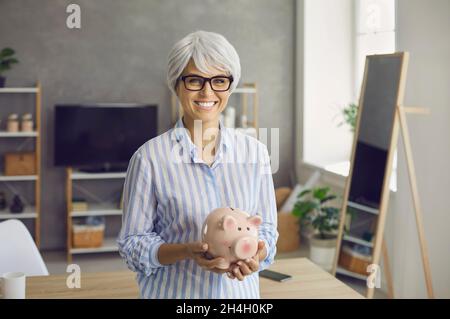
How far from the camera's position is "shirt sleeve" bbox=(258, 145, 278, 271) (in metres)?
1.35

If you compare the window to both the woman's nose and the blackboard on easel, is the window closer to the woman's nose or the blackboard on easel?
the blackboard on easel

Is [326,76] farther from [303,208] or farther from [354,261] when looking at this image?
[354,261]

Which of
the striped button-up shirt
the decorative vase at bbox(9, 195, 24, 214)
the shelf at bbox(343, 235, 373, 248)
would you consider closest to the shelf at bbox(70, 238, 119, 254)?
the decorative vase at bbox(9, 195, 24, 214)

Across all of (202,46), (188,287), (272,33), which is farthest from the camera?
(272,33)

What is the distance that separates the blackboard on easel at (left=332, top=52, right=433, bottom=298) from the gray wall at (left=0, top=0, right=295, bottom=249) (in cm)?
207

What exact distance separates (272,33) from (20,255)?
12.4 feet

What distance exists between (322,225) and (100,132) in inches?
74.3

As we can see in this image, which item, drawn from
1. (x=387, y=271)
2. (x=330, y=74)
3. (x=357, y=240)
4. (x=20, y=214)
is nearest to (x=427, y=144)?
(x=357, y=240)

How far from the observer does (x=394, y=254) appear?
12.4 feet

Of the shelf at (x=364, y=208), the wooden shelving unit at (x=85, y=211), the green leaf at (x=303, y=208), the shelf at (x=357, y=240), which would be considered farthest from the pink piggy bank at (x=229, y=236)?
the wooden shelving unit at (x=85, y=211)

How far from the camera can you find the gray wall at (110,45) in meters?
4.92

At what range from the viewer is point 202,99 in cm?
127
